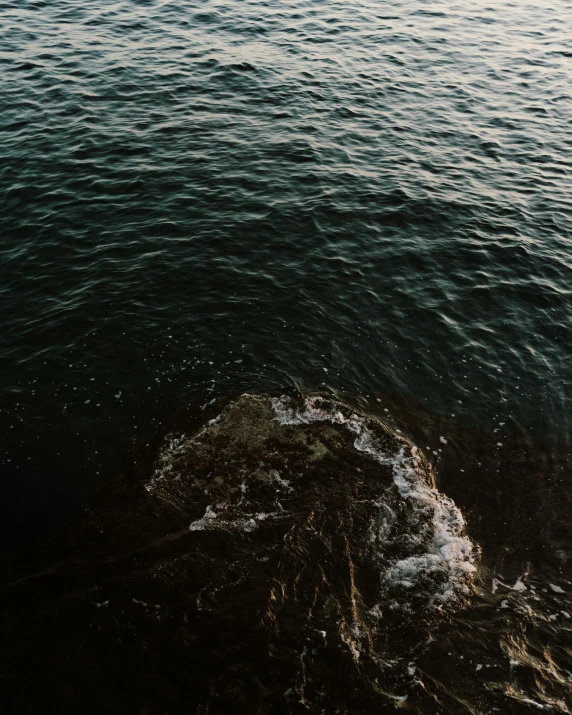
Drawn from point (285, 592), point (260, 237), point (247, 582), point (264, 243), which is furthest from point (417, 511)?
point (260, 237)

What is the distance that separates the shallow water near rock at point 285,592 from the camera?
917cm

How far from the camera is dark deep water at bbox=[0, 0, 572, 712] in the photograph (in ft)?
49.3

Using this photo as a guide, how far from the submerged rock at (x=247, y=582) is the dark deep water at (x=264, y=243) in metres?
1.48

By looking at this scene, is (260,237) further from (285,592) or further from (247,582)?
(285,592)

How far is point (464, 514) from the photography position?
12.5 m

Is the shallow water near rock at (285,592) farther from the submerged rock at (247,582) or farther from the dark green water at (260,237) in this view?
the dark green water at (260,237)

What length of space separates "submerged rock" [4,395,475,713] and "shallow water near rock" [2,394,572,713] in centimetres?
3

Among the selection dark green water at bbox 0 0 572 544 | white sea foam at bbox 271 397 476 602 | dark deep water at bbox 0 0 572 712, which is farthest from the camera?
dark green water at bbox 0 0 572 544

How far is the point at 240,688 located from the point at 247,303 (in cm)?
1212

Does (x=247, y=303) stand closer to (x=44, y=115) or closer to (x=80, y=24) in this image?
(x=44, y=115)

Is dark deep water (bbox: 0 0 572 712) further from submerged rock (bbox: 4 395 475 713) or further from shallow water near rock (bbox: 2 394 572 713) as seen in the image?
submerged rock (bbox: 4 395 475 713)

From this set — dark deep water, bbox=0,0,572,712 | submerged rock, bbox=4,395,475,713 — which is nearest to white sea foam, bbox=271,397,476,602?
submerged rock, bbox=4,395,475,713

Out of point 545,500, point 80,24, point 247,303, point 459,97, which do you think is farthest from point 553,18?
point 545,500

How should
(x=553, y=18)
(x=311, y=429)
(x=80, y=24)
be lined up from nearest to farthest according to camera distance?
1. (x=311, y=429)
2. (x=80, y=24)
3. (x=553, y=18)
